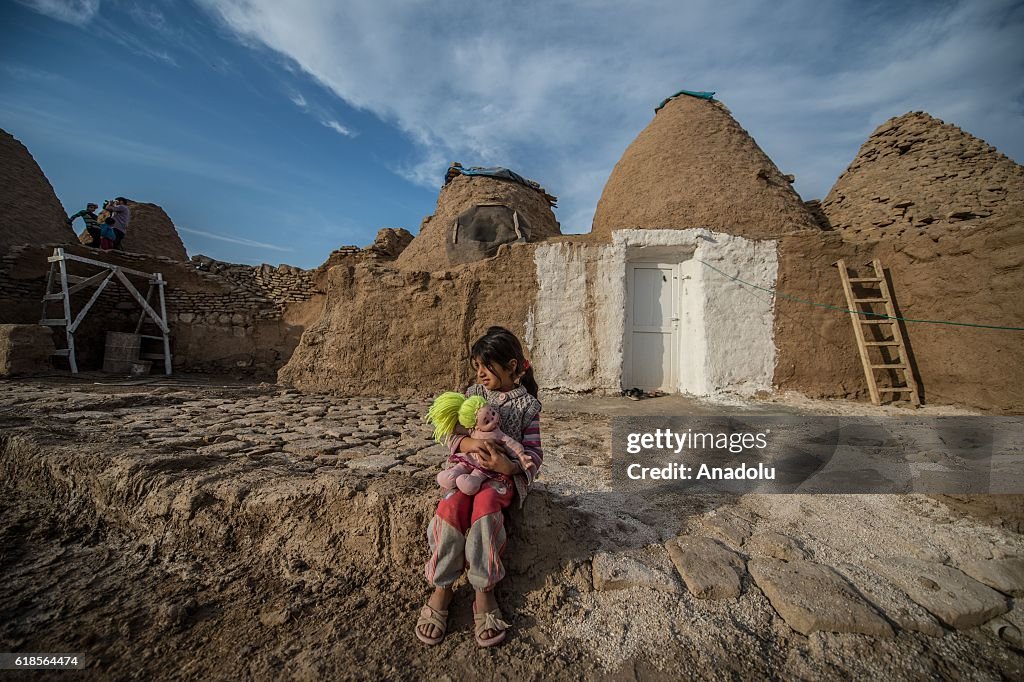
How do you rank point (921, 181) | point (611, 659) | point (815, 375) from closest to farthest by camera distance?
1. point (611, 659)
2. point (815, 375)
3. point (921, 181)

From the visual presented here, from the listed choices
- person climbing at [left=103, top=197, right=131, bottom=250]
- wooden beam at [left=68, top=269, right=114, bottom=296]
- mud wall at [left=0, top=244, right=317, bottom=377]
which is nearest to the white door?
mud wall at [left=0, top=244, right=317, bottom=377]

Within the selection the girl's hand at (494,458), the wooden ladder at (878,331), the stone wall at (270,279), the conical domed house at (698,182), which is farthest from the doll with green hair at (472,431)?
the stone wall at (270,279)

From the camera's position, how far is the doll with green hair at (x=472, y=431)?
1623mm

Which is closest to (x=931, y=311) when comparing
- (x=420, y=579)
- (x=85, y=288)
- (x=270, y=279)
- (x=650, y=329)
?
(x=650, y=329)

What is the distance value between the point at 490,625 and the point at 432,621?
22 centimetres

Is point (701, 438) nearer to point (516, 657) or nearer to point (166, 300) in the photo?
point (516, 657)

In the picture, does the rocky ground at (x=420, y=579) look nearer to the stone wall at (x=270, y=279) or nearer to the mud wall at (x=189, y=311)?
the mud wall at (x=189, y=311)

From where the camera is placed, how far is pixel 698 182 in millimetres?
7289

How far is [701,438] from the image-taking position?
3900 mm

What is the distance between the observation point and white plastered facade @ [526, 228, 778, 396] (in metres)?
5.74

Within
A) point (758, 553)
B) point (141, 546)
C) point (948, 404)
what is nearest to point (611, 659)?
point (758, 553)

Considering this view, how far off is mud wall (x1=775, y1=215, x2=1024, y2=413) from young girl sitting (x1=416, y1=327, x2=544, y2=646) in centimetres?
547

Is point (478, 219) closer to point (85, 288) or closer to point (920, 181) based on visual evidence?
point (920, 181)

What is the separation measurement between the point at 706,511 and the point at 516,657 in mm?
1442
